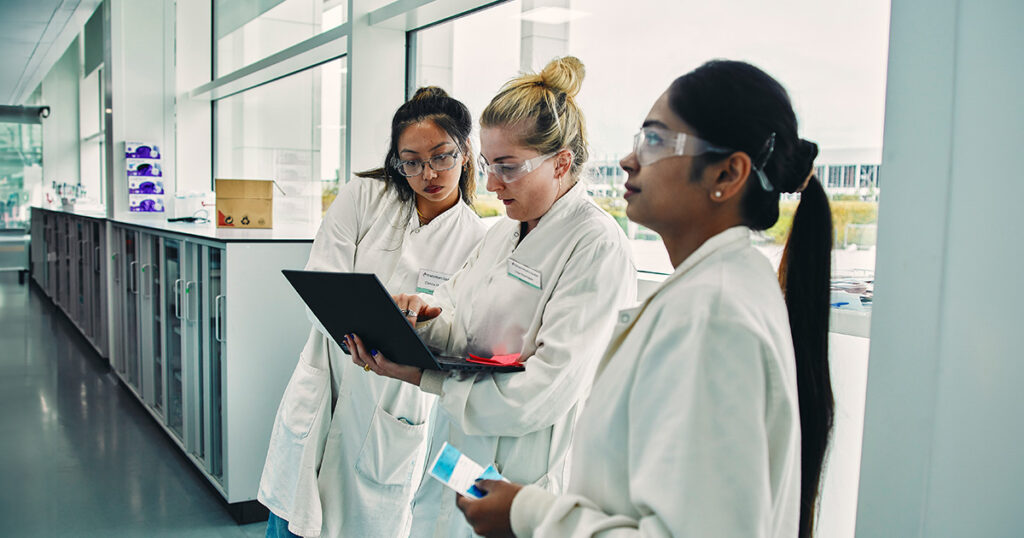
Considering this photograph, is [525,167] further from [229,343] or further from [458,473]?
[229,343]

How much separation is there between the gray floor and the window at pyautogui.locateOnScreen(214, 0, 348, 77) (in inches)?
106

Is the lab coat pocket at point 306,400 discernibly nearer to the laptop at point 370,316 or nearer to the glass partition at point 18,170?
the laptop at point 370,316

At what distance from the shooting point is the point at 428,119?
6.70 ft

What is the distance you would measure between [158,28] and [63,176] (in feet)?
26.1

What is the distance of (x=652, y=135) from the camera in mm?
1021

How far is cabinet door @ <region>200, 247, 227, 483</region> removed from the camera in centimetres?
329

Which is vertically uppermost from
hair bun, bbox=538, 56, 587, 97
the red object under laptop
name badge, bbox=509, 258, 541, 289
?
hair bun, bbox=538, 56, 587, 97

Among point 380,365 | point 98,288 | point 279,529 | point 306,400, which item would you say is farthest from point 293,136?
point 380,365

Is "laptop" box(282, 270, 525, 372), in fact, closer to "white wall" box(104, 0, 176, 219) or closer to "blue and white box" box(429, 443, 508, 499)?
"blue and white box" box(429, 443, 508, 499)

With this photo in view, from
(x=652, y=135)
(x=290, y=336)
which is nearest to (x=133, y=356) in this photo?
(x=290, y=336)

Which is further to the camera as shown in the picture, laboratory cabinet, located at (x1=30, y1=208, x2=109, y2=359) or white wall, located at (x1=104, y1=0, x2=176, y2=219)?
laboratory cabinet, located at (x1=30, y1=208, x2=109, y2=359)

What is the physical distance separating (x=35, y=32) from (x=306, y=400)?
7.93 meters

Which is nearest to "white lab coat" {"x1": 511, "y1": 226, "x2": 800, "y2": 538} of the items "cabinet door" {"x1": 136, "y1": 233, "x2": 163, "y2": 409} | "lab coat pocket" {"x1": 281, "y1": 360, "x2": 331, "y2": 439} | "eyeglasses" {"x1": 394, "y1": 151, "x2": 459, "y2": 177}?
"eyeglasses" {"x1": 394, "y1": 151, "x2": 459, "y2": 177}

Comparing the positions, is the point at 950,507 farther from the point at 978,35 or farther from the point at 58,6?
the point at 58,6
